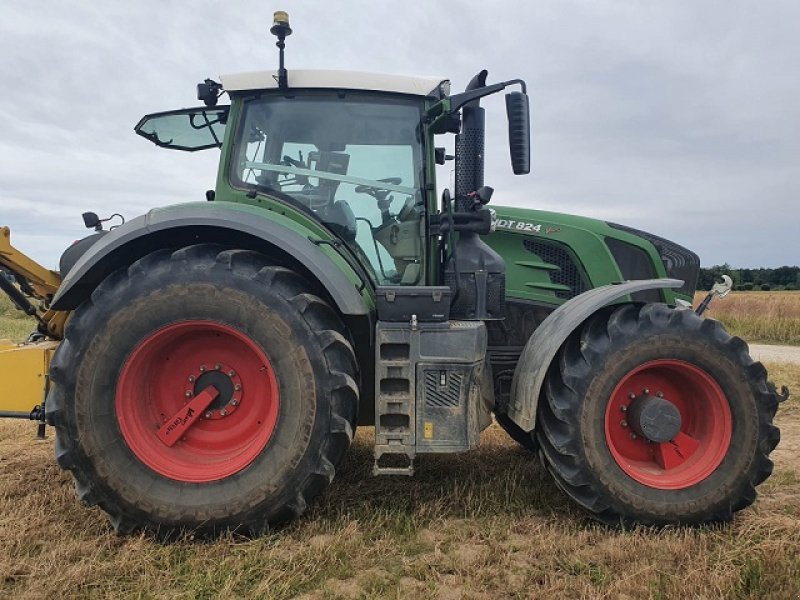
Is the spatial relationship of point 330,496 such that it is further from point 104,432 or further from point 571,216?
point 571,216

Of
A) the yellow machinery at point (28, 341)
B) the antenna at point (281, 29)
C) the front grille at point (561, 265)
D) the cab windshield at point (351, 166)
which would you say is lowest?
the yellow machinery at point (28, 341)

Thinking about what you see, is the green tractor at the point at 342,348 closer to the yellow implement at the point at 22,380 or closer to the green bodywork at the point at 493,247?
the green bodywork at the point at 493,247

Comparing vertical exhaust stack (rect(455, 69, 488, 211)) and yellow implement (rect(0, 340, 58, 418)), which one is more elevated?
vertical exhaust stack (rect(455, 69, 488, 211))

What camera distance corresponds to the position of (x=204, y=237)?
3111 millimetres

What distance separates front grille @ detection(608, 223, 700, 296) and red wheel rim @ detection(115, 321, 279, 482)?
8.70 feet

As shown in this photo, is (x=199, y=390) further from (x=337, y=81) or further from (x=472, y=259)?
(x=337, y=81)

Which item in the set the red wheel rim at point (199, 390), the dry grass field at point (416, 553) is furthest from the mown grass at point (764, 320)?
the red wheel rim at point (199, 390)

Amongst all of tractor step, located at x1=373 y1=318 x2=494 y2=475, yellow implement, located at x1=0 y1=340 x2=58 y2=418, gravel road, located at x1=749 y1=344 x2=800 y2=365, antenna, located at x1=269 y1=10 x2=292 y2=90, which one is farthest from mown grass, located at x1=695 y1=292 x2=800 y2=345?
yellow implement, located at x1=0 y1=340 x2=58 y2=418

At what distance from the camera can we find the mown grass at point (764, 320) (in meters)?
15.5

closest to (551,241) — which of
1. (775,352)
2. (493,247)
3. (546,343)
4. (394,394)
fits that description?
(493,247)

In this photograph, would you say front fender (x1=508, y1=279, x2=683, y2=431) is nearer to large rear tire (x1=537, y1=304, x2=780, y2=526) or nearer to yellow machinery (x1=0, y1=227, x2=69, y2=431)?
large rear tire (x1=537, y1=304, x2=780, y2=526)

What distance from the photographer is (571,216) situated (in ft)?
A: 13.1

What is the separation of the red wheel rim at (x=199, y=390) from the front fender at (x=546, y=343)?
134 cm

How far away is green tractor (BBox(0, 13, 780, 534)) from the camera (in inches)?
110
